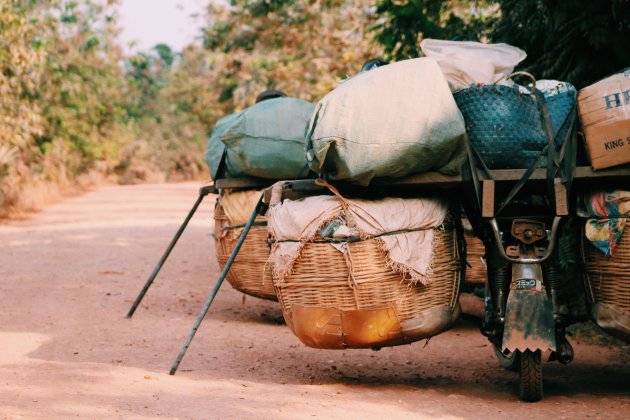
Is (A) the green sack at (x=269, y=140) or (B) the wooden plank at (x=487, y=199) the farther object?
A: (A) the green sack at (x=269, y=140)

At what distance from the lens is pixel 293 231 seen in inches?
206

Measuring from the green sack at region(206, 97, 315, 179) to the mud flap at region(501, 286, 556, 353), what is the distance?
2.81 meters

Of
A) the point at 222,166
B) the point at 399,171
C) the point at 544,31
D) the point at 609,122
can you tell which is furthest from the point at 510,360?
the point at 544,31

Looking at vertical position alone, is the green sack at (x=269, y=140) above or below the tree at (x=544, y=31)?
below

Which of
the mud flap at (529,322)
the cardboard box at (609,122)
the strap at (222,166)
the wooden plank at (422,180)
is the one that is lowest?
the mud flap at (529,322)

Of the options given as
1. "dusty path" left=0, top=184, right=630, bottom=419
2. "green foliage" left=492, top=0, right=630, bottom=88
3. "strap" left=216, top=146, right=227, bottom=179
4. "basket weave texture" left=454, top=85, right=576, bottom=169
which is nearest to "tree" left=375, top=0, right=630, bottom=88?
"green foliage" left=492, top=0, right=630, bottom=88

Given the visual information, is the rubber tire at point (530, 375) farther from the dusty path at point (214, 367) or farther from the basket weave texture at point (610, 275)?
the basket weave texture at point (610, 275)

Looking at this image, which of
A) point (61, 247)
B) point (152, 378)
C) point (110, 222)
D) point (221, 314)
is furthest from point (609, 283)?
point (110, 222)

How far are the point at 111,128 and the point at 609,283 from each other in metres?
32.4

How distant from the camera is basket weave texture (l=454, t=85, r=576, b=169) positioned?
5094mm

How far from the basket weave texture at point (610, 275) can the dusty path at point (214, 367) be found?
576 mm

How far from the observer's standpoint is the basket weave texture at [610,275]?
4.96 m

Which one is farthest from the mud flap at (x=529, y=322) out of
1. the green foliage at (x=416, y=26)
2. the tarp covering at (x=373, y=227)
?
the green foliage at (x=416, y=26)

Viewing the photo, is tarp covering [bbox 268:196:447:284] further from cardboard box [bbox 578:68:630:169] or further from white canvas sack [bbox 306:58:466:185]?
cardboard box [bbox 578:68:630:169]
